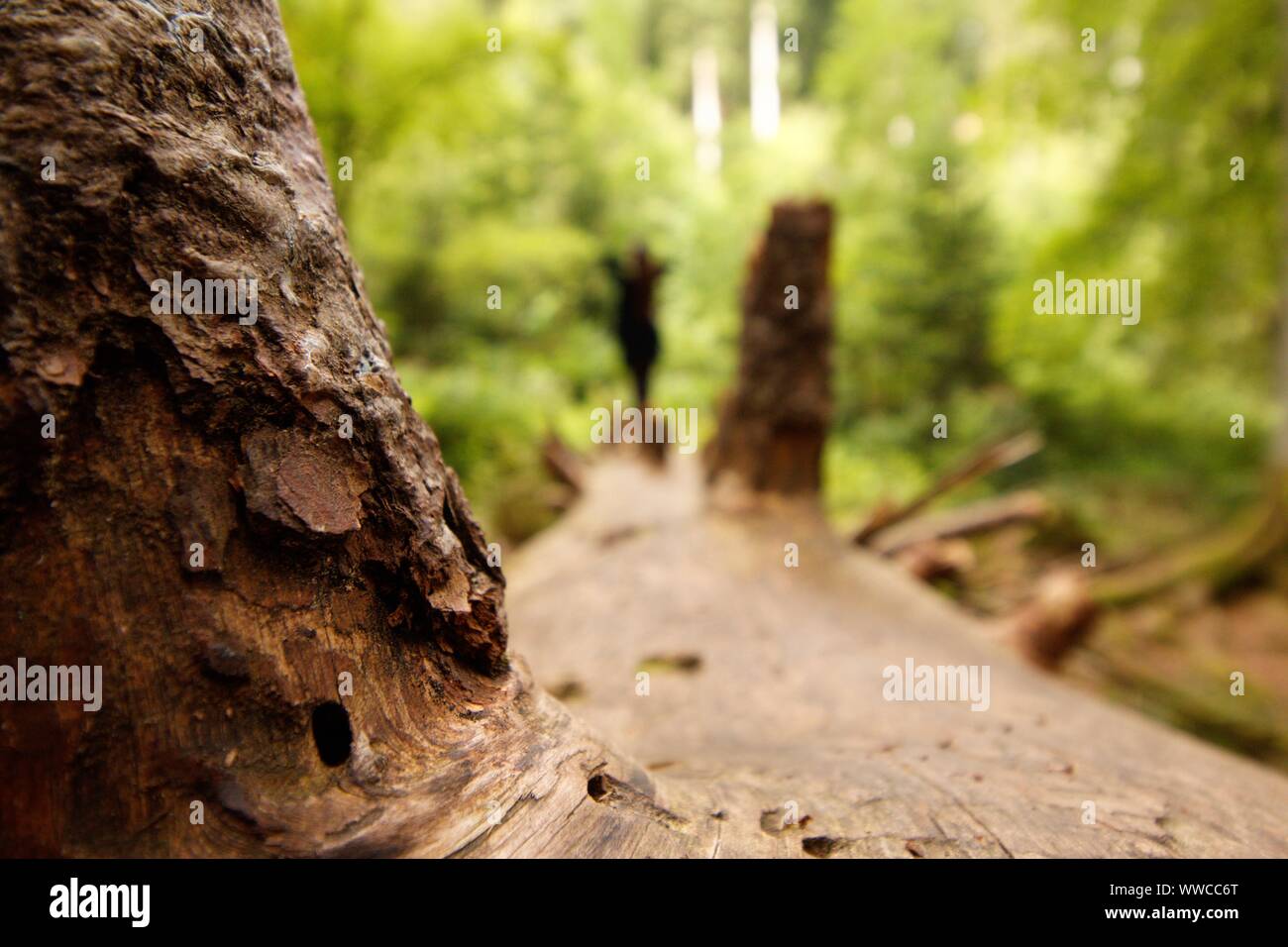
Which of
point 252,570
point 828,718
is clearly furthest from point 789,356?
point 252,570

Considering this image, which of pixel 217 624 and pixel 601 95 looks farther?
pixel 601 95

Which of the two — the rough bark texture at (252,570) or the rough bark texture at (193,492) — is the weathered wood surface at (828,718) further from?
the rough bark texture at (193,492)

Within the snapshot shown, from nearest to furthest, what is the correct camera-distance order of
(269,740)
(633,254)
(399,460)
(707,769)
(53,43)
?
(53,43)
(269,740)
(399,460)
(707,769)
(633,254)

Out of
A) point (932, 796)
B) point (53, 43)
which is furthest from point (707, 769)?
point (53, 43)

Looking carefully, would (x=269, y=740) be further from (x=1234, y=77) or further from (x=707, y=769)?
(x=1234, y=77)

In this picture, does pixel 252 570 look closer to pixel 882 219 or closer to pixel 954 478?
pixel 954 478

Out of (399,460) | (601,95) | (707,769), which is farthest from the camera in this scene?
(601,95)

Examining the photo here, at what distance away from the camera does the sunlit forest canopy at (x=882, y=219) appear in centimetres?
734

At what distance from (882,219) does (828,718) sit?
1144cm

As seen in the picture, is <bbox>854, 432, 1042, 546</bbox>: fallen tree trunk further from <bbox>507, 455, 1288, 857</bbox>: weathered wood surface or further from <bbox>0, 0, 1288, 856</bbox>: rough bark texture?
<bbox>0, 0, 1288, 856</bbox>: rough bark texture

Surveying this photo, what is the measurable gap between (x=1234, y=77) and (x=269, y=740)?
9.78 metres

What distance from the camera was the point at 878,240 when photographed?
11.6 meters

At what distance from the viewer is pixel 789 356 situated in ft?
14.5

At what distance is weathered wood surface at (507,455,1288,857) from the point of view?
4.20ft
